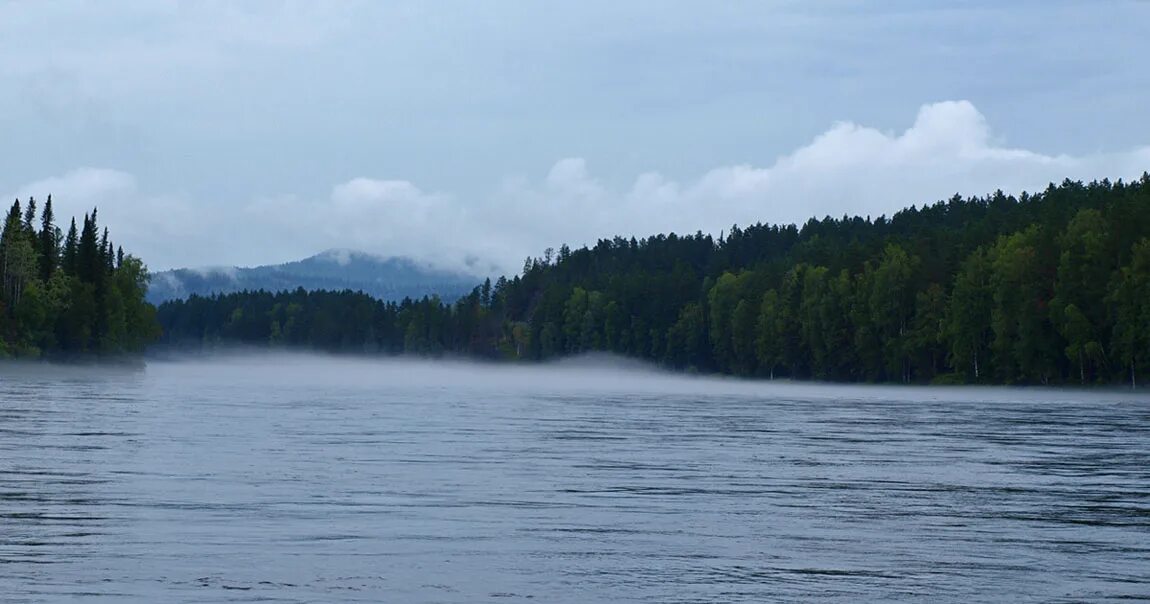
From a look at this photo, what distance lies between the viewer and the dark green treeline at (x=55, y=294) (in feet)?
496

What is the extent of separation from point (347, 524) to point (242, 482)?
23.4 feet

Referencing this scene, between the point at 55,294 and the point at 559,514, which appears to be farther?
the point at 55,294

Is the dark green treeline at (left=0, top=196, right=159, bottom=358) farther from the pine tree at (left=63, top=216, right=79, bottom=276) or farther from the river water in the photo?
the river water

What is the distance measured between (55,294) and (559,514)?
141m

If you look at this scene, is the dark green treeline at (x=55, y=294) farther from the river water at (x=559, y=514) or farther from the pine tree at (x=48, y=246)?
the river water at (x=559, y=514)

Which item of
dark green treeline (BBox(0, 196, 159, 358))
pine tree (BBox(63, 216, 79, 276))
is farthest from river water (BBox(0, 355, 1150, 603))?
pine tree (BBox(63, 216, 79, 276))

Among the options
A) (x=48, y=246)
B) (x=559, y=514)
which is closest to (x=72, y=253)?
(x=48, y=246)

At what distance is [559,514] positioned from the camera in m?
25.7

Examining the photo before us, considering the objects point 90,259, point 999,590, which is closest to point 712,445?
point 999,590

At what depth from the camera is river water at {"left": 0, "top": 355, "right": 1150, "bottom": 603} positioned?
18.5 m

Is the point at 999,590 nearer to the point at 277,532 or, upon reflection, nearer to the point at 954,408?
the point at 277,532

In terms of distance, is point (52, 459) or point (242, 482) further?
point (52, 459)

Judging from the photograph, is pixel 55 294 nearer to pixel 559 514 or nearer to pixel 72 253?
pixel 72 253

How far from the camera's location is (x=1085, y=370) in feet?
441
